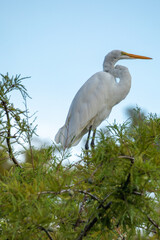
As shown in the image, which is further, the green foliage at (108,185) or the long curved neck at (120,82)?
the long curved neck at (120,82)

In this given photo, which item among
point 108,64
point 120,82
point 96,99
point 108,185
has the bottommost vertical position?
point 108,185

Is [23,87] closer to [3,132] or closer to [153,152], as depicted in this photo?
[3,132]

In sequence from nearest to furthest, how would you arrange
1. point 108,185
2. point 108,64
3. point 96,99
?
1. point 108,185
2. point 96,99
3. point 108,64

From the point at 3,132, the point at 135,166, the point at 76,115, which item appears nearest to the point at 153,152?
the point at 135,166

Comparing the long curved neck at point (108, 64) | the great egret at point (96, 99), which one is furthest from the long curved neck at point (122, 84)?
the long curved neck at point (108, 64)

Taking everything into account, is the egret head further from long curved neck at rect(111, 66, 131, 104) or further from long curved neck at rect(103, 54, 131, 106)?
long curved neck at rect(111, 66, 131, 104)

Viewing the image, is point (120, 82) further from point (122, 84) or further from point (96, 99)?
point (96, 99)

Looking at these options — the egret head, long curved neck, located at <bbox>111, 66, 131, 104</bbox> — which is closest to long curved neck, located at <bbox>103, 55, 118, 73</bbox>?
the egret head

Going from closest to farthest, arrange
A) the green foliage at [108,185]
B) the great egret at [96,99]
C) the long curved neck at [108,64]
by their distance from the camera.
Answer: the green foliage at [108,185] → the great egret at [96,99] → the long curved neck at [108,64]

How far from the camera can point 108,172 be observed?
75 cm

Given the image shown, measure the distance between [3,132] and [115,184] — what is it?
555 mm

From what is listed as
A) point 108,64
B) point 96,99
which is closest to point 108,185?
point 96,99

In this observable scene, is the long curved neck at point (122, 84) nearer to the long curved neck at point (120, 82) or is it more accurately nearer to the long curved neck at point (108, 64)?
the long curved neck at point (120, 82)

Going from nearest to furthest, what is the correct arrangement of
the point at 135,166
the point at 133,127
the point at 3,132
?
1. the point at 135,166
2. the point at 133,127
3. the point at 3,132
